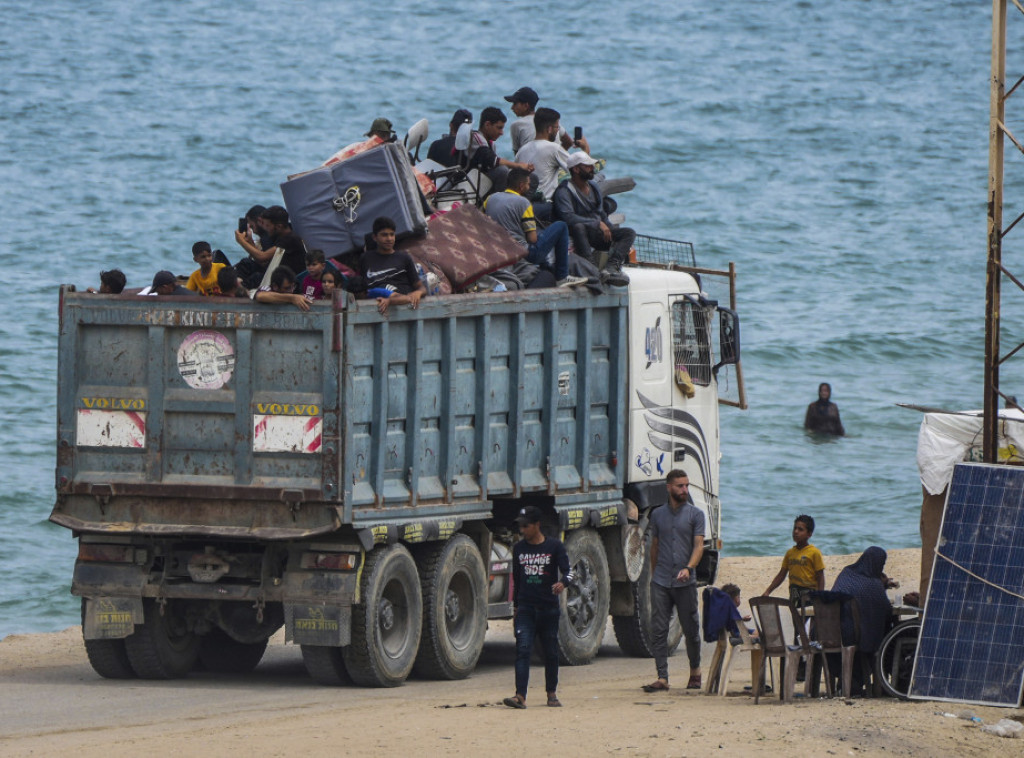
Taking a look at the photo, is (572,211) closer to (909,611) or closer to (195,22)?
(909,611)

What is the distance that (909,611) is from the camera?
14.3 m

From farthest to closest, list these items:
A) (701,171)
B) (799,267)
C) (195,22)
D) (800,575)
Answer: (195,22) → (701,171) → (799,267) → (800,575)

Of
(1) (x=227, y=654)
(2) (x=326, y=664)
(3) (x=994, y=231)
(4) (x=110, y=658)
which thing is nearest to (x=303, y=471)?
(2) (x=326, y=664)

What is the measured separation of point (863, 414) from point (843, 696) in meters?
27.3

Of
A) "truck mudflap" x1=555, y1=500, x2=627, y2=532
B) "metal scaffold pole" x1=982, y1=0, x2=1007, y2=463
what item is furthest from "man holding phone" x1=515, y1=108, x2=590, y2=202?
"metal scaffold pole" x1=982, y1=0, x2=1007, y2=463

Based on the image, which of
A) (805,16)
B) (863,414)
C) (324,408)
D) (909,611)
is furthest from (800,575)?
(805,16)

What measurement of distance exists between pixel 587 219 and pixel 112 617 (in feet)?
19.4

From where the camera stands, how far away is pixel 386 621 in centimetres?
1462

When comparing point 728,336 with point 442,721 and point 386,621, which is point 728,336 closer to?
point 386,621

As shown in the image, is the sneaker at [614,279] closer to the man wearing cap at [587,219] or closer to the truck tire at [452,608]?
the man wearing cap at [587,219]

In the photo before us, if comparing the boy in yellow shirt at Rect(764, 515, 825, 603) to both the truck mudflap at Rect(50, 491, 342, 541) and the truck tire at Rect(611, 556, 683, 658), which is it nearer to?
the truck tire at Rect(611, 556, 683, 658)

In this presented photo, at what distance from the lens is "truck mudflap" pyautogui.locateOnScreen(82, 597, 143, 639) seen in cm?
1427

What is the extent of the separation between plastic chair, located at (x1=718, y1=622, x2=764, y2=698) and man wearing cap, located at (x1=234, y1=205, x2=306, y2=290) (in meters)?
4.47

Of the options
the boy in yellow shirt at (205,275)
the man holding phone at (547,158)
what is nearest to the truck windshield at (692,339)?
the man holding phone at (547,158)
